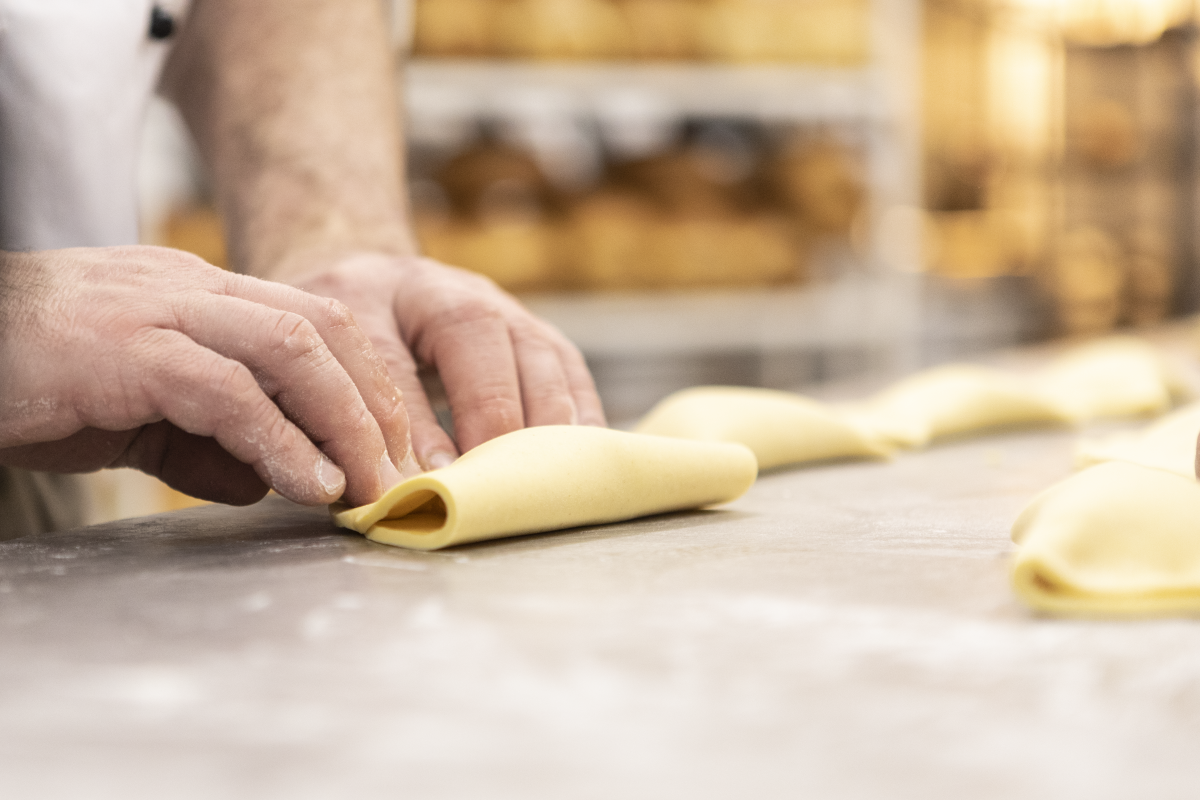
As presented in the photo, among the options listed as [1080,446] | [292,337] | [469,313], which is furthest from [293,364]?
[1080,446]

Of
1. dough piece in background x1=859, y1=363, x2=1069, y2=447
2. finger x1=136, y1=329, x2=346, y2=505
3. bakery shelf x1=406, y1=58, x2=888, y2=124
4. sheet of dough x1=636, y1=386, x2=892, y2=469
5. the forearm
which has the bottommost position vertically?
dough piece in background x1=859, y1=363, x2=1069, y2=447

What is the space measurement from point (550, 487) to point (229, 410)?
207 mm

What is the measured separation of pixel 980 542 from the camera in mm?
732

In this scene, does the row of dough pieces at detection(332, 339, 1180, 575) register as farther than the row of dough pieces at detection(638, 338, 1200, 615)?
Yes

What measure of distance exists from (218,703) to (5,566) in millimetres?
325

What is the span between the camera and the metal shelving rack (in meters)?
2.84

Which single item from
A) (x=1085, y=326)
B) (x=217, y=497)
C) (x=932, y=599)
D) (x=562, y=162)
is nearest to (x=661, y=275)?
(x=562, y=162)

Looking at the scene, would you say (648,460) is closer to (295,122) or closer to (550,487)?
(550,487)

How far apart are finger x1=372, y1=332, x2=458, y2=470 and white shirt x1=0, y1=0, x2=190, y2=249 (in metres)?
0.41

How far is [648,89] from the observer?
2.93 metres

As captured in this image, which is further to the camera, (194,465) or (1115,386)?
(1115,386)

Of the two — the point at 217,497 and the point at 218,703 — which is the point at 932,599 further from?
the point at 217,497

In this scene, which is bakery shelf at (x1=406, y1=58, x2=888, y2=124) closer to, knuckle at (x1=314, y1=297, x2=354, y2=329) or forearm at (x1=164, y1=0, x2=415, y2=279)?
forearm at (x1=164, y1=0, x2=415, y2=279)

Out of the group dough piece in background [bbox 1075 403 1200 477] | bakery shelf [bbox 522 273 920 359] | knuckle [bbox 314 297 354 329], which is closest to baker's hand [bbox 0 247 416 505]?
knuckle [bbox 314 297 354 329]
